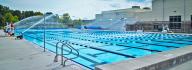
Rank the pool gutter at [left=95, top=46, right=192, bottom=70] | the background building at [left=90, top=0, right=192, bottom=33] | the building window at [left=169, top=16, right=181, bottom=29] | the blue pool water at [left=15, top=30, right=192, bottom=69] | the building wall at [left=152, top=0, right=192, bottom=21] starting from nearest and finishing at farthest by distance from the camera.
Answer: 1. the pool gutter at [left=95, top=46, right=192, bottom=70]
2. the blue pool water at [left=15, top=30, right=192, bottom=69]
3. the background building at [left=90, top=0, right=192, bottom=33]
4. the building wall at [left=152, top=0, right=192, bottom=21]
5. the building window at [left=169, top=16, right=181, bottom=29]

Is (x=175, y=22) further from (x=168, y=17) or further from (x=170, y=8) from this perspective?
(x=170, y=8)

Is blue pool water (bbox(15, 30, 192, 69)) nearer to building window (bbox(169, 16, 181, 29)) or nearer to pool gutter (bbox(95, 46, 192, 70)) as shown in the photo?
pool gutter (bbox(95, 46, 192, 70))

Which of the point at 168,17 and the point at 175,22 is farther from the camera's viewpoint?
the point at 168,17

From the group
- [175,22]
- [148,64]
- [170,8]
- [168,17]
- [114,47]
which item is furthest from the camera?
[168,17]

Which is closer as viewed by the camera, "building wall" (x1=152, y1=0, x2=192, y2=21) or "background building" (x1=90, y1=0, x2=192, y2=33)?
"background building" (x1=90, y1=0, x2=192, y2=33)

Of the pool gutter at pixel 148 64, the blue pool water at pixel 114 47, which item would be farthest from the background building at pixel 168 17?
the pool gutter at pixel 148 64

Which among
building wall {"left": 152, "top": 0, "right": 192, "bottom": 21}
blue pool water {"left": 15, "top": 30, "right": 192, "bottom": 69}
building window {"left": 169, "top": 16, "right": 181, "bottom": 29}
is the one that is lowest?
blue pool water {"left": 15, "top": 30, "right": 192, "bottom": 69}

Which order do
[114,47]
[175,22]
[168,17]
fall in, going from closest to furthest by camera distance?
1. [114,47]
2. [175,22]
3. [168,17]

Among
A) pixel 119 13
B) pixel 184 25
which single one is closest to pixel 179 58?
pixel 184 25

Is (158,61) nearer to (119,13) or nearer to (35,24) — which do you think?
(35,24)

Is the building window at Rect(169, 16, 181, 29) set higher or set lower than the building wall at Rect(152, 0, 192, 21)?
lower

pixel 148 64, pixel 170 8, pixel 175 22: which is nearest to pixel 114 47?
pixel 148 64

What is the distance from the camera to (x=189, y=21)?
27.2 meters

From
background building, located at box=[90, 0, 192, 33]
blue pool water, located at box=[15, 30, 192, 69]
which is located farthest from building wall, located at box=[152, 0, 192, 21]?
blue pool water, located at box=[15, 30, 192, 69]
